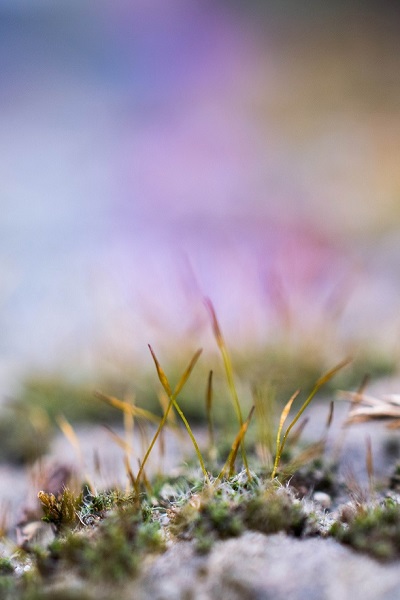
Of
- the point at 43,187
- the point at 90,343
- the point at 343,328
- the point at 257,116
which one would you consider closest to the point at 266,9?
the point at 257,116

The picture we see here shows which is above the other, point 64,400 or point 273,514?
point 273,514

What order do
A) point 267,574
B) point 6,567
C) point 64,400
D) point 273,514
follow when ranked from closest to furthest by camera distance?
point 267,574 < point 273,514 < point 6,567 < point 64,400

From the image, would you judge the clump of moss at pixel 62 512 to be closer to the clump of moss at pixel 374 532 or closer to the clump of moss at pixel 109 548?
the clump of moss at pixel 109 548

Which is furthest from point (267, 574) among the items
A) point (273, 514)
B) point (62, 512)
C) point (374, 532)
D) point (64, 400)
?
point (64, 400)

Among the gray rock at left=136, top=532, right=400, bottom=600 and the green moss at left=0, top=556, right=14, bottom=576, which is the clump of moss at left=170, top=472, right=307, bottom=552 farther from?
the green moss at left=0, top=556, right=14, bottom=576

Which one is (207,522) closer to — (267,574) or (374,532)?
(267,574)

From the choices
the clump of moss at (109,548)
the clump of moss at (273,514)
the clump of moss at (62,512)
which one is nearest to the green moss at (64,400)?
the clump of moss at (62,512)

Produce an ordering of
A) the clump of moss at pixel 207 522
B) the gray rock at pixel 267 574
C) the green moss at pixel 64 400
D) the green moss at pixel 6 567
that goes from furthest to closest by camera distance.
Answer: the green moss at pixel 64 400 → the green moss at pixel 6 567 → the clump of moss at pixel 207 522 → the gray rock at pixel 267 574

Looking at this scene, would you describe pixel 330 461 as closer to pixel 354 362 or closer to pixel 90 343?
pixel 354 362

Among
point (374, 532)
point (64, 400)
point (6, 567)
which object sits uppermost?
point (374, 532)
